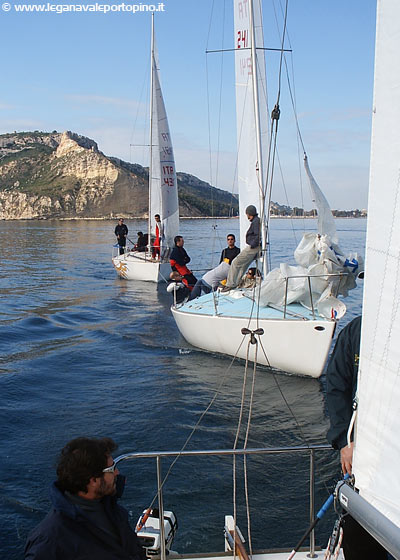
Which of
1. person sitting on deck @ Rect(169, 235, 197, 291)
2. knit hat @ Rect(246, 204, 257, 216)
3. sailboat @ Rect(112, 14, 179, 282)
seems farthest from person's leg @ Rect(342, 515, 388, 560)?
sailboat @ Rect(112, 14, 179, 282)

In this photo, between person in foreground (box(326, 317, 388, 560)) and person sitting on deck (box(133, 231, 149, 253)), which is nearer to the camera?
person in foreground (box(326, 317, 388, 560))

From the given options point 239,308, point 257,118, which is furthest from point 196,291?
point 257,118

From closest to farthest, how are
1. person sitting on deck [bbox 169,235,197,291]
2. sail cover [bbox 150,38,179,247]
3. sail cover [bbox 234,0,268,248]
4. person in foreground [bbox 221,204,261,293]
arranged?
Answer: person in foreground [bbox 221,204,261,293]
sail cover [bbox 234,0,268,248]
person sitting on deck [bbox 169,235,197,291]
sail cover [bbox 150,38,179,247]

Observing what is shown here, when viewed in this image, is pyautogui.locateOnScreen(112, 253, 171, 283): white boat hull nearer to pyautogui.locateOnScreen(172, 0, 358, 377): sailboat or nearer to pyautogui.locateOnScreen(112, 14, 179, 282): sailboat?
pyautogui.locateOnScreen(112, 14, 179, 282): sailboat

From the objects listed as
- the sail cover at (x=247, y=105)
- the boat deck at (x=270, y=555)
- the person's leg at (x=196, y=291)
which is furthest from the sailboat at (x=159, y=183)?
the boat deck at (x=270, y=555)

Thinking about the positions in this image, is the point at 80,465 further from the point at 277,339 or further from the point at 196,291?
the point at 196,291

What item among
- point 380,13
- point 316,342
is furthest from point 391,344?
point 316,342

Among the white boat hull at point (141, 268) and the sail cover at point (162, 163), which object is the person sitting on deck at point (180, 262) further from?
the sail cover at point (162, 163)

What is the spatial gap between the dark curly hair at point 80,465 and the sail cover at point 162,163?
1916 cm

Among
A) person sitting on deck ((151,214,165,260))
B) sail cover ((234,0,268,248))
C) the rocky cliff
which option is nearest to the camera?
sail cover ((234,0,268,248))

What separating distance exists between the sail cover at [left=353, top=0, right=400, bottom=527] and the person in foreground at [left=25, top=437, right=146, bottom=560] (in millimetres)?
933

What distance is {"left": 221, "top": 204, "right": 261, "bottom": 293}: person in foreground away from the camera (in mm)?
9195

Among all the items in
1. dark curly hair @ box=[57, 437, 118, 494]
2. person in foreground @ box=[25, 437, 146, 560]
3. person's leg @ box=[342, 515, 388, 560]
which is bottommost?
person's leg @ box=[342, 515, 388, 560]

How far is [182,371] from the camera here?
925cm
